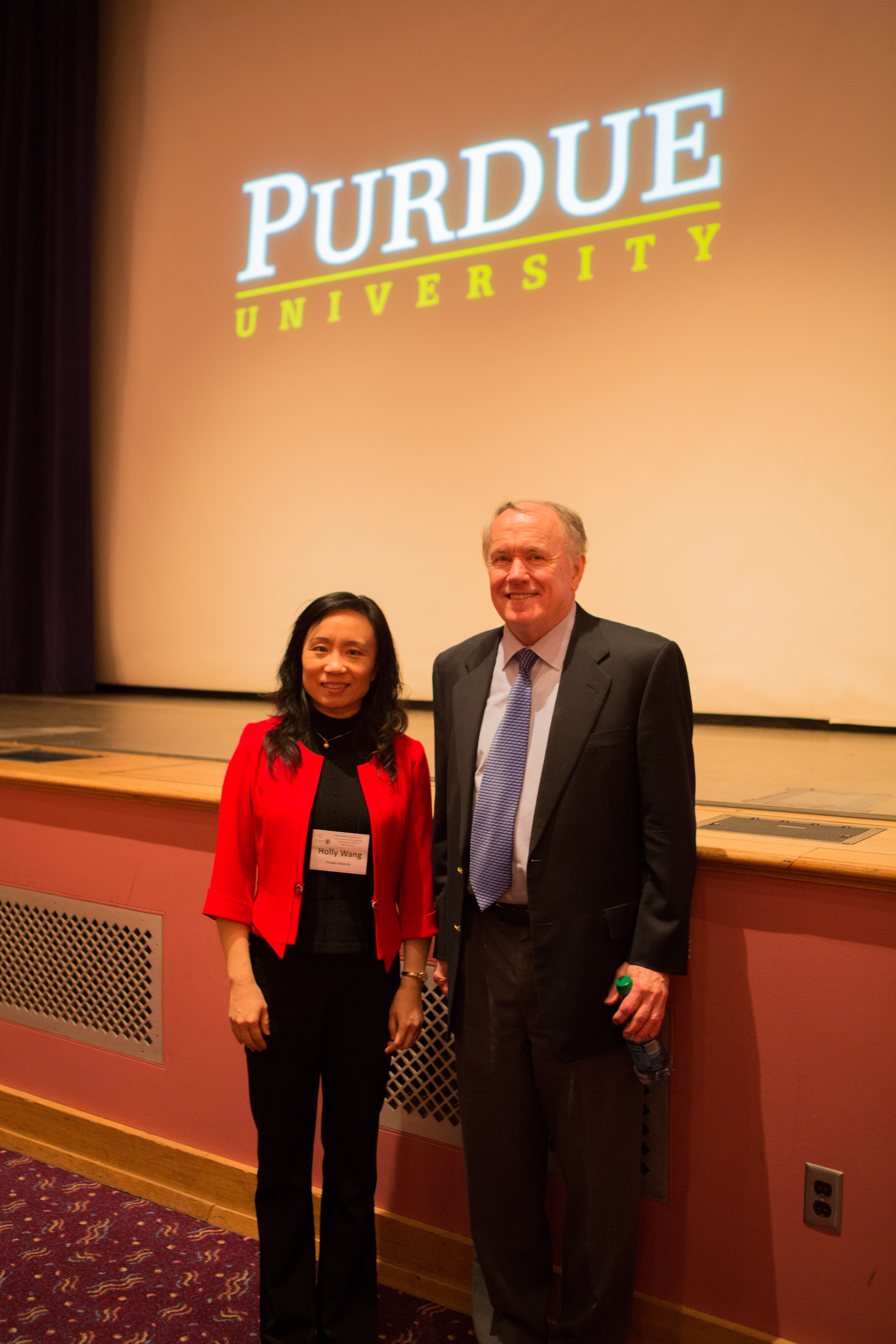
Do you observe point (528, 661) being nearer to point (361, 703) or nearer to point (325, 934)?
point (361, 703)

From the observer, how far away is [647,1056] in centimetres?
136

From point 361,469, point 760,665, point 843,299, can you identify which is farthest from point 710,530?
point 361,469

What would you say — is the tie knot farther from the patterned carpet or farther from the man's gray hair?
the patterned carpet

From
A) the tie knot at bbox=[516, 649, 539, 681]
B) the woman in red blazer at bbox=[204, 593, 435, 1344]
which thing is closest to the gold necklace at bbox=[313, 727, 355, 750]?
the woman in red blazer at bbox=[204, 593, 435, 1344]

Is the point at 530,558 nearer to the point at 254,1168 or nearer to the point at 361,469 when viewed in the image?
the point at 254,1168

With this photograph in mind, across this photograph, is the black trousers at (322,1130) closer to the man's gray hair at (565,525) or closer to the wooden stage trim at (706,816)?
the wooden stage trim at (706,816)

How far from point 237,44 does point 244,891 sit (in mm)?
5211

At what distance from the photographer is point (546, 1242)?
4.94 feet

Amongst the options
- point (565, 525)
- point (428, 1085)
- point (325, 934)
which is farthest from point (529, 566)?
point (428, 1085)

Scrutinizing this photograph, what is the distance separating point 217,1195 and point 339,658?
3.87 feet

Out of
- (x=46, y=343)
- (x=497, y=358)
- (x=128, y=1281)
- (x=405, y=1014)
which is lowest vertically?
(x=128, y=1281)

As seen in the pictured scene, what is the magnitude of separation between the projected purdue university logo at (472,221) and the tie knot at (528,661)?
3371 mm

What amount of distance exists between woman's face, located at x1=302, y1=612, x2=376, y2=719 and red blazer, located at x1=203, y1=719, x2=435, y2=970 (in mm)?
93

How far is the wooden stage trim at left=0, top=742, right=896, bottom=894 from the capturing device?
1405mm
